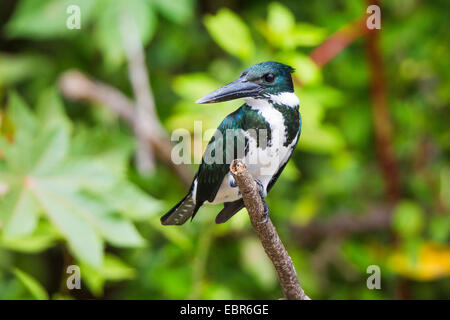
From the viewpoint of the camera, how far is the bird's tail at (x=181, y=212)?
32.1 inches

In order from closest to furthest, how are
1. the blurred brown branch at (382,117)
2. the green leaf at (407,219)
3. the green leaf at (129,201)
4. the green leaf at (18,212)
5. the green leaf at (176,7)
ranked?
1. the green leaf at (18,212)
2. the green leaf at (129,201)
3. the blurred brown branch at (382,117)
4. the green leaf at (176,7)
5. the green leaf at (407,219)

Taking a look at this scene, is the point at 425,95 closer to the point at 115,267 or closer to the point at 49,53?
the point at 115,267

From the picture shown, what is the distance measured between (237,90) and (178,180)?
184 centimetres

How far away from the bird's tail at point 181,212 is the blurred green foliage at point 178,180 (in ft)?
2.41

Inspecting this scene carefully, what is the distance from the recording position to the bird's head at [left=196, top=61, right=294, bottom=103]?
872 mm

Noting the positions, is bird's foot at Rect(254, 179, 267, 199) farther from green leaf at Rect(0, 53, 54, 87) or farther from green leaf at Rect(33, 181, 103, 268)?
green leaf at Rect(0, 53, 54, 87)

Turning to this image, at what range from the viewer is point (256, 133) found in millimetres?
875

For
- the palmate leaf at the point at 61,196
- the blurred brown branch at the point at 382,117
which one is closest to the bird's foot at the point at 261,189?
the palmate leaf at the point at 61,196

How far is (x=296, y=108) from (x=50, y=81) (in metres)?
2.62

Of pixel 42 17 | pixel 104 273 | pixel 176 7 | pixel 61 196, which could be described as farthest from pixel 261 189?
pixel 42 17

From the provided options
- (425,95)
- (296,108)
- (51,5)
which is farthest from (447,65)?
(296,108)

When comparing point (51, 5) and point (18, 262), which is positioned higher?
point (51, 5)

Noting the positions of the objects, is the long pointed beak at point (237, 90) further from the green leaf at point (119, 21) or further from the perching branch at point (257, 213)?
the green leaf at point (119, 21)

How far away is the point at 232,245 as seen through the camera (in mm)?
2504
